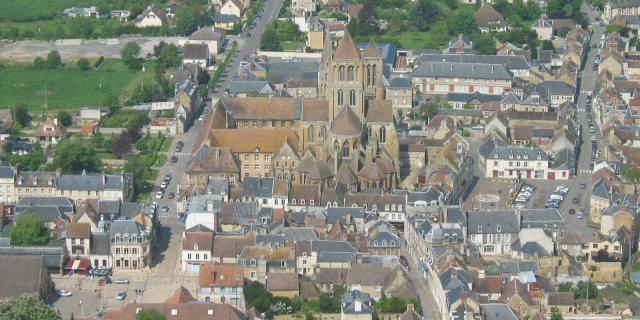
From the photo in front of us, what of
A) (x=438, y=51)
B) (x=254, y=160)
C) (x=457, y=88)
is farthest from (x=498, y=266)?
(x=438, y=51)

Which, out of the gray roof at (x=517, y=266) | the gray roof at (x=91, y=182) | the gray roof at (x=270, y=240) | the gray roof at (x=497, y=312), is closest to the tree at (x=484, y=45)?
the gray roof at (x=91, y=182)

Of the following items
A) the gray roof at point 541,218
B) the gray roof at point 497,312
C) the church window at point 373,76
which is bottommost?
the gray roof at point 541,218

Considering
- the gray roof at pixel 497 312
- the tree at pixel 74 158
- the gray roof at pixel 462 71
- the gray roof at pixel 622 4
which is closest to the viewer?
the gray roof at pixel 497 312

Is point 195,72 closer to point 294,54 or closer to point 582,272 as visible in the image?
point 294,54

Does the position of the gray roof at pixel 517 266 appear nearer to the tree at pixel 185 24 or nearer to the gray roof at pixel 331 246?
the gray roof at pixel 331 246

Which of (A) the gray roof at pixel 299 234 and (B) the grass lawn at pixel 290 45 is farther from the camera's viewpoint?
(B) the grass lawn at pixel 290 45

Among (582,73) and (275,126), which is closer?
(275,126)

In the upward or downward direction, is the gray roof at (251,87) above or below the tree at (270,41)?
above

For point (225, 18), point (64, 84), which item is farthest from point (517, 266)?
point (225, 18)
